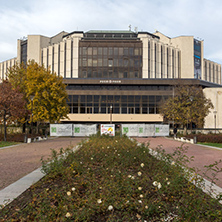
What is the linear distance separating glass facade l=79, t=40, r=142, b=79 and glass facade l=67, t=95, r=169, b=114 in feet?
27.2

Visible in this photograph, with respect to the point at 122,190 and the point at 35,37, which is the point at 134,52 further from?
the point at 122,190

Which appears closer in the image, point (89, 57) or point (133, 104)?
point (133, 104)

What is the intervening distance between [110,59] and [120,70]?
4.29 metres

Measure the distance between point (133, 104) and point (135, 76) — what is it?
33.3 ft

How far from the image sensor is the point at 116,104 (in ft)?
183

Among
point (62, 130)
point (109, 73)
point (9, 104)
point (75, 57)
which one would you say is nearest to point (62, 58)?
point (75, 57)

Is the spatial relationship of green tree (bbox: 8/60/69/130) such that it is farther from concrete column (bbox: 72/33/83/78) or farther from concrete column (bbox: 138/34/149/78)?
concrete column (bbox: 138/34/149/78)

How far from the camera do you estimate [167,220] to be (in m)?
3.47

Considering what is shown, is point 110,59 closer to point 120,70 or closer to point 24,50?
point 120,70

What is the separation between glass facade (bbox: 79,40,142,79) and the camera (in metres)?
60.7

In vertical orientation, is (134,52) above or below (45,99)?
above

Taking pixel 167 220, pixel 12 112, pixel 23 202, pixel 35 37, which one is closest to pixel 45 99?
pixel 12 112

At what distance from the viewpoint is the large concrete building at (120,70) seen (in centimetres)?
5528

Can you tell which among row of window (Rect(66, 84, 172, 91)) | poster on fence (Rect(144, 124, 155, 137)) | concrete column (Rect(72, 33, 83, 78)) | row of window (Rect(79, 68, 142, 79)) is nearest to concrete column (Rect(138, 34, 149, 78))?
row of window (Rect(79, 68, 142, 79))
